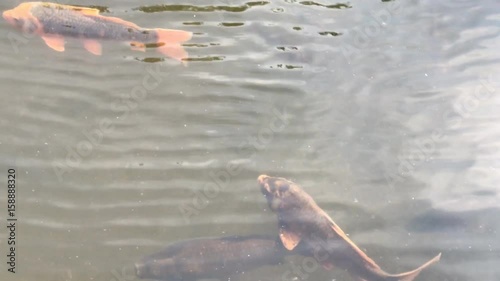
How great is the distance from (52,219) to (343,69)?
2.86m

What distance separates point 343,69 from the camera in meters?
5.05

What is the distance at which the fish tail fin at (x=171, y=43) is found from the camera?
16.2 feet

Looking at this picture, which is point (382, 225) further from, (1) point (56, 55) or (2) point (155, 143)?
(1) point (56, 55)

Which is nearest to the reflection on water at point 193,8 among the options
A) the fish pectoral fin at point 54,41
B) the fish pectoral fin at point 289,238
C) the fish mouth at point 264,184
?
the fish pectoral fin at point 54,41

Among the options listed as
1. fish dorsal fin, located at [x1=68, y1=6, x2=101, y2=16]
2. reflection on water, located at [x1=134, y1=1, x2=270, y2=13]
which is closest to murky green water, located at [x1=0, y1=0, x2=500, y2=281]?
reflection on water, located at [x1=134, y1=1, x2=270, y2=13]

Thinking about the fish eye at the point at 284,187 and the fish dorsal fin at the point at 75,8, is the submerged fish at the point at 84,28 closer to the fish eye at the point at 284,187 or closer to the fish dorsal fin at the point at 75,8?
the fish dorsal fin at the point at 75,8

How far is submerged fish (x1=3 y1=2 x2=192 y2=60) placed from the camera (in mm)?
4809

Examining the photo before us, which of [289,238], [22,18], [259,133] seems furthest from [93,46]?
[289,238]

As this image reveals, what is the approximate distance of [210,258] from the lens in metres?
3.88

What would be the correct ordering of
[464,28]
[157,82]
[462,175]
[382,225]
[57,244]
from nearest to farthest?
1. [57,244]
2. [382,225]
3. [462,175]
4. [157,82]
5. [464,28]

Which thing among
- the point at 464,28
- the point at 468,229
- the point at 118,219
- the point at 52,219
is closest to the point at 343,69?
the point at 464,28

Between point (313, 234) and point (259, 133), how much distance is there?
3.28ft

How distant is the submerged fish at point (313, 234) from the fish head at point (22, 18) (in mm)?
2526

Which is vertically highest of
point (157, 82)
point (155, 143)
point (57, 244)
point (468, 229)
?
point (157, 82)
